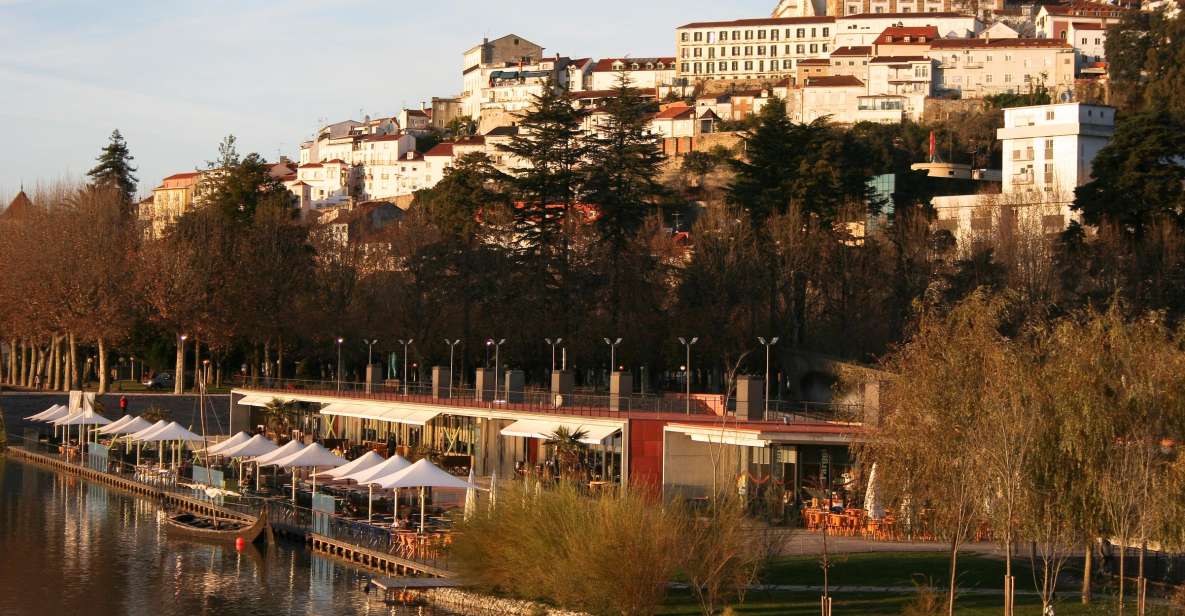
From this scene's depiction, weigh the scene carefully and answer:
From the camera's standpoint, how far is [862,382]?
52.8 metres

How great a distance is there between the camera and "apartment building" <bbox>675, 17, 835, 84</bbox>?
530ft

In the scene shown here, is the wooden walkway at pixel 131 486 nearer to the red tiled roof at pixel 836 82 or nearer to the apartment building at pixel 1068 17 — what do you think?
the red tiled roof at pixel 836 82

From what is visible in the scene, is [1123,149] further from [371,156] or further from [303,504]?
[371,156]

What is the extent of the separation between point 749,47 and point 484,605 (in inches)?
5450

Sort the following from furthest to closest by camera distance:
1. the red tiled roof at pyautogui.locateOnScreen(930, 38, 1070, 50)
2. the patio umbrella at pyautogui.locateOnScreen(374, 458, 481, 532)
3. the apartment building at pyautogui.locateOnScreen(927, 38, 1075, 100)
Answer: the red tiled roof at pyautogui.locateOnScreen(930, 38, 1070, 50) → the apartment building at pyautogui.locateOnScreen(927, 38, 1075, 100) → the patio umbrella at pyautogui.locateOnScreen(374, 458, 481, 532)

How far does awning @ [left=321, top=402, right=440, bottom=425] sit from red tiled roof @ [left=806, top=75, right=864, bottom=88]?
87.8m

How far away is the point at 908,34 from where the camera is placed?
144 metres

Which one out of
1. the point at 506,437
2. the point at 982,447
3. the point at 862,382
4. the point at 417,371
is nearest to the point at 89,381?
the point at 417,371

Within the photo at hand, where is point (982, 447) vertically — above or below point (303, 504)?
above

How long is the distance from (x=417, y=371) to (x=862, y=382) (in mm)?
34417

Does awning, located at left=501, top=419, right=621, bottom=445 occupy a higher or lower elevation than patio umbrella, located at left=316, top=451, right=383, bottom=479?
higher

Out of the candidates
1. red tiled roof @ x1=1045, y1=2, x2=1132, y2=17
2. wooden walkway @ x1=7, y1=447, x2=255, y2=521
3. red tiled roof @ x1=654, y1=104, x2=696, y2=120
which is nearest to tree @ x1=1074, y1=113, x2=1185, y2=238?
wooden walkway @ x1=7, y1=447, x2=255, y2=521

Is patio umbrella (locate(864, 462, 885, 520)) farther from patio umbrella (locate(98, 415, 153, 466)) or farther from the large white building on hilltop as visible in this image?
the large white building on hilltop

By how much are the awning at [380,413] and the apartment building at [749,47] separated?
10846 cm
